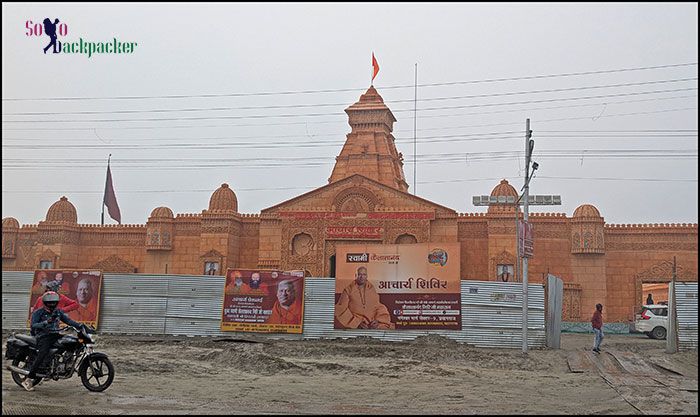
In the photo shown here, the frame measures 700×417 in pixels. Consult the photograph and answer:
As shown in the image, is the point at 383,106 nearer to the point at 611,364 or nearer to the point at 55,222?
the point at 55,222

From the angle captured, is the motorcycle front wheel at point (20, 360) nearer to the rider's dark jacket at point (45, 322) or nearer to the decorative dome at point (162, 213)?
the rider's dark jacket at point (45, 322)

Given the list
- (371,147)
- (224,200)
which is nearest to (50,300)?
(224,200)

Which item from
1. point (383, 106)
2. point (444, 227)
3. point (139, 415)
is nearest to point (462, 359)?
point (139, 415)

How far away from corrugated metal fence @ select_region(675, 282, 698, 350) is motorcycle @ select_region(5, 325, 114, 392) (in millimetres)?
16858

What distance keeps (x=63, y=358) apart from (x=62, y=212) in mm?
29309

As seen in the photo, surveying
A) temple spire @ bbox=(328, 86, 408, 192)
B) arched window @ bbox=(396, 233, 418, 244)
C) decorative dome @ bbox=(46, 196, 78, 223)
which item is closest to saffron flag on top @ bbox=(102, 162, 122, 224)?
decorative dome @ bbox=(46, 196, 78, 223)

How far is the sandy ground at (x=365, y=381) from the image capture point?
1011 cm

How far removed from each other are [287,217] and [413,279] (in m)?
14.1

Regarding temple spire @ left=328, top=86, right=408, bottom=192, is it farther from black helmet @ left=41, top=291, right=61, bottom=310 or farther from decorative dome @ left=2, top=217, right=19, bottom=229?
black helmet @ left=41, top=291, right=61, bottom=310

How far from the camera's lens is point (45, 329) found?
10531mm

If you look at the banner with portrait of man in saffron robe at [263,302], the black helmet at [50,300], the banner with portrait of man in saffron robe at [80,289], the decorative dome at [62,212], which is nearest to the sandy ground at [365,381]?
the banner with portrait of man in saffron robe at [263,302]

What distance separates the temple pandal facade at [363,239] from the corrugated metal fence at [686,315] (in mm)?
10274

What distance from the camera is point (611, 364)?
56.0ft

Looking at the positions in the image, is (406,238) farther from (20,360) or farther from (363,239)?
(20,360)
